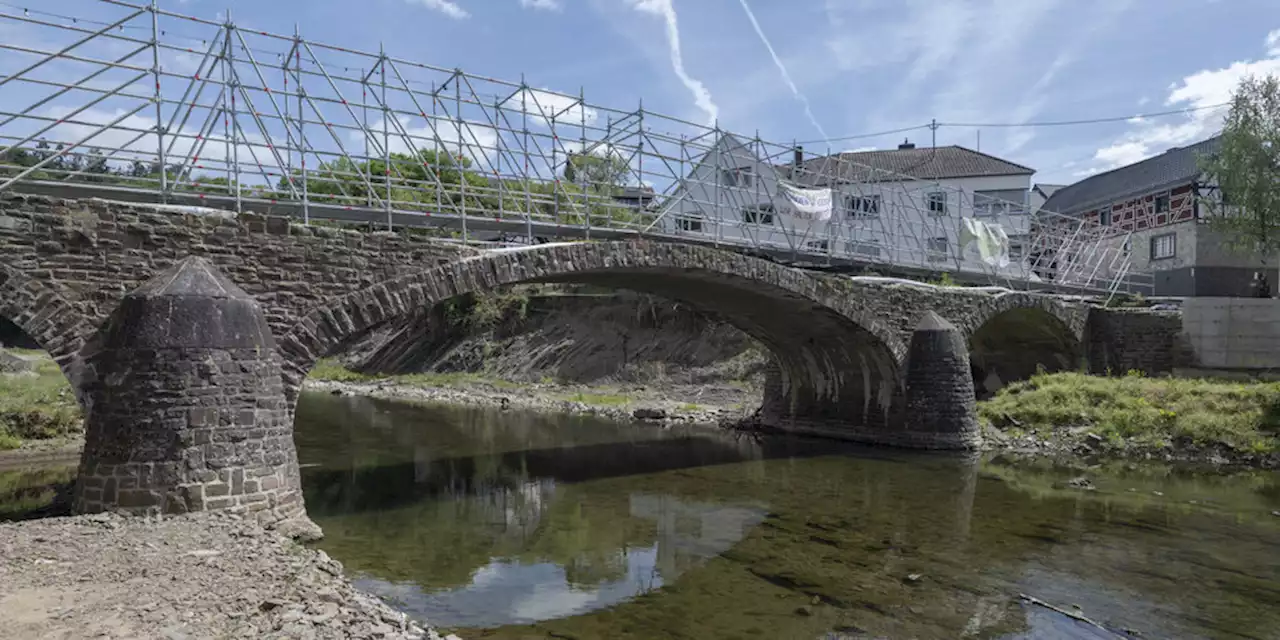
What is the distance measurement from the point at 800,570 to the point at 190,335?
7367mm

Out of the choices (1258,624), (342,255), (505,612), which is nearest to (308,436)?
(342,255)

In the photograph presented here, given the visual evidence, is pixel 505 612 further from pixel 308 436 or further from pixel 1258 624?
pixel 308 436

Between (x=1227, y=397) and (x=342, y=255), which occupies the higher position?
(x=342, y=255)

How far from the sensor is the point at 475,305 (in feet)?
137

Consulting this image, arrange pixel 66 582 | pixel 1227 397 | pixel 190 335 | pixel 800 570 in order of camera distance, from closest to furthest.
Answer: pixel 66 582 → pixel 190 335 → pixel 800 570 → pixel 1227 397

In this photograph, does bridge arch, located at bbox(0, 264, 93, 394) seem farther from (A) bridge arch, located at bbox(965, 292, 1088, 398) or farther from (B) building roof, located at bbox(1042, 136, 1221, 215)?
(B) building roof, located at bbox(1042, 136, 1221, 215)

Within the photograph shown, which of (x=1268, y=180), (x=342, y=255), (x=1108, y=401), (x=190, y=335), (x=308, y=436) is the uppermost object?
(x=1268, y=180)

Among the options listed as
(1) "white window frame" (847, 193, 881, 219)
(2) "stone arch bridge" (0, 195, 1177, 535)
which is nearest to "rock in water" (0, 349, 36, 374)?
(2) "stone arch bridge" (0, 195, 1177, 535)

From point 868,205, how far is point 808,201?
11594 mm

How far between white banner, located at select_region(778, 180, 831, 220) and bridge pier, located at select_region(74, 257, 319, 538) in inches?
512

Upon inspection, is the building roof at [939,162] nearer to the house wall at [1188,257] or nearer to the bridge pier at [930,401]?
the house wall at [1188,257]

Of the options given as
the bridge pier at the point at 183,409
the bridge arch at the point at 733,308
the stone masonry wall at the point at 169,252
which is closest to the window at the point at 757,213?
the bridge arch at the point at 733,308

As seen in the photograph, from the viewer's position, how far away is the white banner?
18.8 metres

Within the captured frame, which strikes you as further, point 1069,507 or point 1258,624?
point 1069,507
